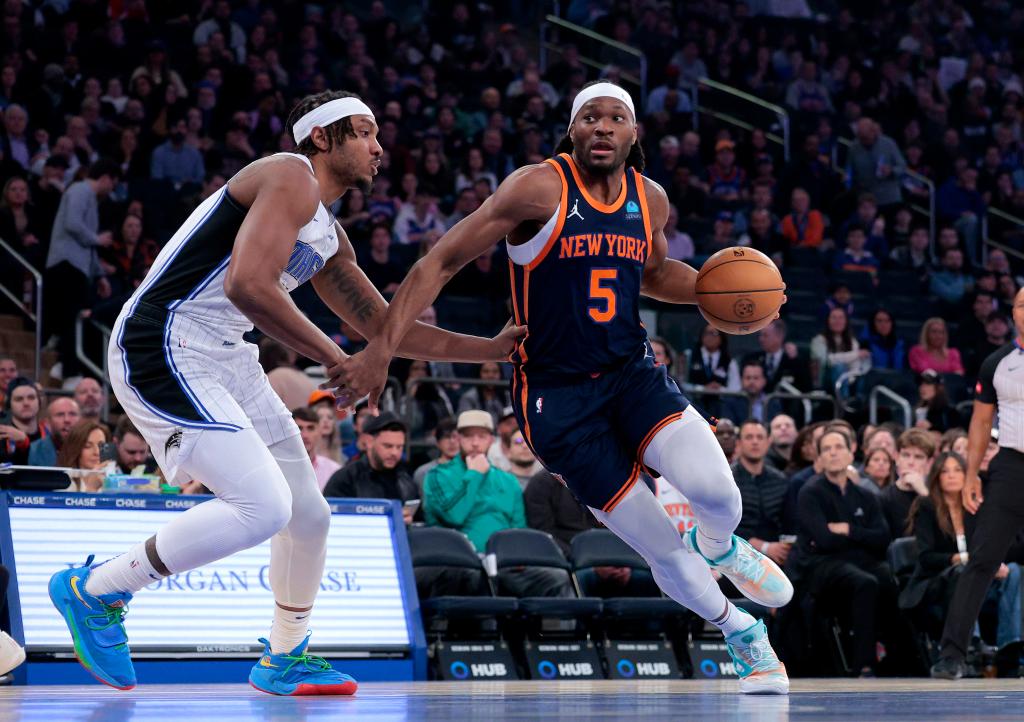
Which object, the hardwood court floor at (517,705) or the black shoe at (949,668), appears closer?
the hardwood court floor at (517,705)

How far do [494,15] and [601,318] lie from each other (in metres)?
16.5

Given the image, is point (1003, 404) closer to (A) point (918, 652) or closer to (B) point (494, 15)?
(A) point (918, 652)

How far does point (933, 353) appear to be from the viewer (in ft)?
51.2

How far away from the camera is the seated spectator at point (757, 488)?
429 inches

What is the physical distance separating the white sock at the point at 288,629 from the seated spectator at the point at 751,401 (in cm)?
808

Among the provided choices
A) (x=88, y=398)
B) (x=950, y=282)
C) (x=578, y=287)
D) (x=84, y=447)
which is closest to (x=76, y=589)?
(x=578, y=287)

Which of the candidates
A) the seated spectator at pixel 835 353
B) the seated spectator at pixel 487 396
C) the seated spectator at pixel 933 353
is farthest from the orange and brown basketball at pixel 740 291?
the seated spectator at pixel 933 353

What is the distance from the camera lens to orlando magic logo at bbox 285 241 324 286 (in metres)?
5.50

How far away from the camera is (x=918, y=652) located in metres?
10.5

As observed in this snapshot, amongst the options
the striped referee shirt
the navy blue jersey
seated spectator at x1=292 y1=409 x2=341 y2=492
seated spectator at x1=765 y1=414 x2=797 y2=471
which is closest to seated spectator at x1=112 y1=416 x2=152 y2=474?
seated spectator at x1=292 y1=409 x2=341 y2=492

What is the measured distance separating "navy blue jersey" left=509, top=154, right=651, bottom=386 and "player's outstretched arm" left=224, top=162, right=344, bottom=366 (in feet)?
2.94

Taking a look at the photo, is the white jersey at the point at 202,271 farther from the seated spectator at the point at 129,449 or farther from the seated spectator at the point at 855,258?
the seated spectator at the point at 855,258

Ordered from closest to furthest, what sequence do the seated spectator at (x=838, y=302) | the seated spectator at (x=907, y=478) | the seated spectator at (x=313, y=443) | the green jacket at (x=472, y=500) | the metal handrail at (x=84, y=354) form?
the seated spectator at (x=313, y=443)
the green jacket at (x=472, y=500)
the seated spectator at (x=907, y=478)
the metal handrail at (x=84, y=354)
the seated spectator at (x=838, y=302)

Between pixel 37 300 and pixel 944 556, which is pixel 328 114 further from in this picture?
pixel 37 300
